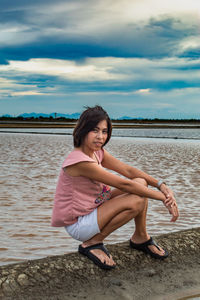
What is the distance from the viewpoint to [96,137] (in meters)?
3.63

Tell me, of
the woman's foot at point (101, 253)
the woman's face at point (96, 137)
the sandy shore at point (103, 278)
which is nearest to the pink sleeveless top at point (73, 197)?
the woman's face at point (96, 137)

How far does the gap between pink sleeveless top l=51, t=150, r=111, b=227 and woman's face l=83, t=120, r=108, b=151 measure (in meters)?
→ 0.13

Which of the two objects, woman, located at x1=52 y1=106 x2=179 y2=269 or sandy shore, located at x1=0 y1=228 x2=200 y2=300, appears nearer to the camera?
sandy shore, located at x1=0 y1=228 x2=200 y2=300

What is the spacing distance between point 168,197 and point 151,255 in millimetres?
679

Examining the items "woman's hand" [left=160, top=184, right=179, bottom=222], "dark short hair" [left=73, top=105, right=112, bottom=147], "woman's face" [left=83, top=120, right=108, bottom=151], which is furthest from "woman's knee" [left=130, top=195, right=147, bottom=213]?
"dark short hair" [left=73, top=105, right=112, bottom=147]

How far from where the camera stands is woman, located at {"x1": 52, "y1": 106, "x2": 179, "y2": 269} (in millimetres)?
3557

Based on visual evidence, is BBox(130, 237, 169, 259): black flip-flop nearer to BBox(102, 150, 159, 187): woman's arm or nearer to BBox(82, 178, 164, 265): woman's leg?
BBox(82, 178, 164, 265): woman's leg

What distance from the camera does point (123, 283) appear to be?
11.7 feet

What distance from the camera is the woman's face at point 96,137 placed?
3.62 meters

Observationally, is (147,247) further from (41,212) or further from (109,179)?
(41,212)

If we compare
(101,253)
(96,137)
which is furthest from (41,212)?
(96,137)

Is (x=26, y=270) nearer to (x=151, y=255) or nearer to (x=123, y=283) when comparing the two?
(x=123, y=283)

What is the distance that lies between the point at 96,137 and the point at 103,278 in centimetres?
128

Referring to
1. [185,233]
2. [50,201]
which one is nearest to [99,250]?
[185,233]
